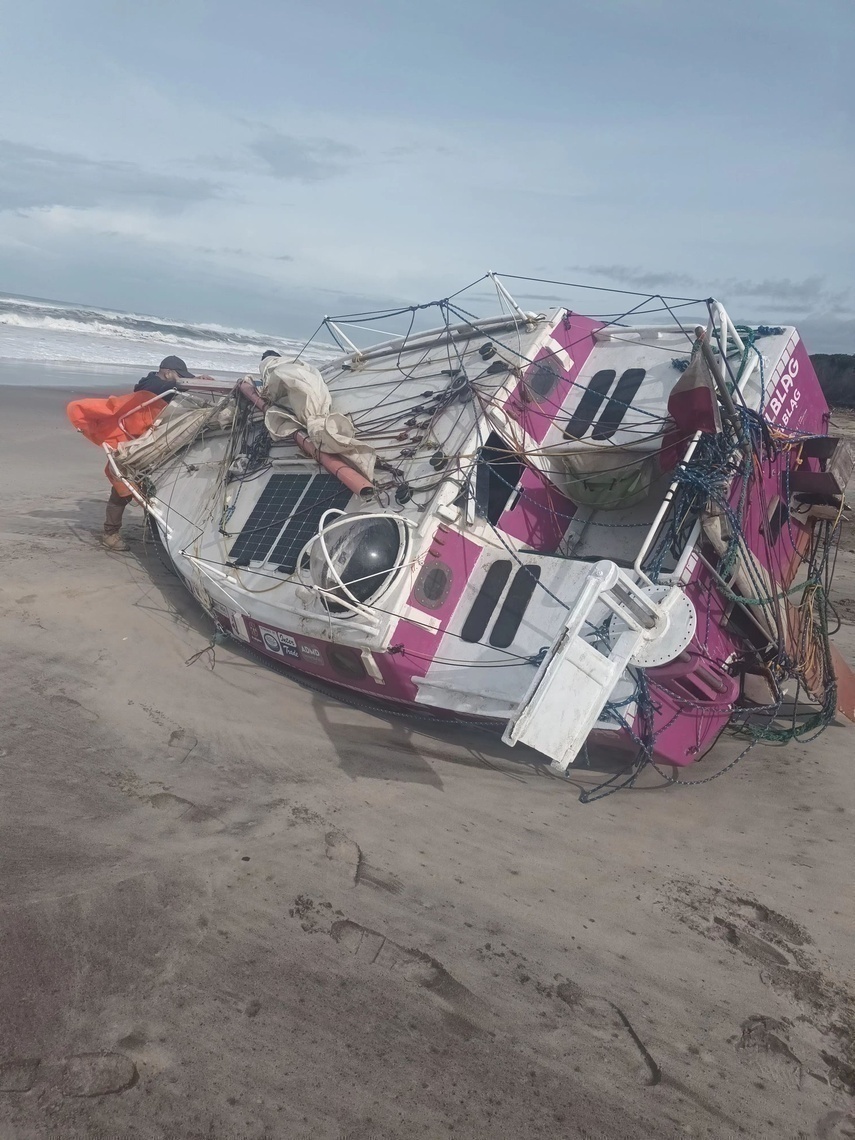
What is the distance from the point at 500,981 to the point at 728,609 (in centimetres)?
371

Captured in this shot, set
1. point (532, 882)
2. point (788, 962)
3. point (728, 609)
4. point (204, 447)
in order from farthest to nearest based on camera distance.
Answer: point (204, 447) → point (728, 609) → point (532, 882) → point (788, 962)

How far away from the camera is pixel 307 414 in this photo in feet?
24.8

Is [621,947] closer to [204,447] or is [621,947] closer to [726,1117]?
[726,1117]

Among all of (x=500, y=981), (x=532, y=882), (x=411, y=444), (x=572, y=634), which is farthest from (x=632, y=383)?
(x=500, y=981)

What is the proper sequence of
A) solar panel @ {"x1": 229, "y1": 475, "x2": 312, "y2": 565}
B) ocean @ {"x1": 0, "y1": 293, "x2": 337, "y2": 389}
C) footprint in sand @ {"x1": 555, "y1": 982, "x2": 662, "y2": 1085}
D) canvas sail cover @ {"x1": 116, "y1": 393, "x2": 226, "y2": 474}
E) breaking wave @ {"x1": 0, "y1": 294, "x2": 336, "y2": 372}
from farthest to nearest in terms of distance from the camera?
breaking wave @ {"x1": 0, "y1": 294, "x2": 336, "y2": 372} < ocean @ {"x1": 0, "y1": 293, "x2": 337, "y2": 389} < canvas sail cover @ {"x1": 116, "y1": 393, "x2": 226, "y2": 474} < solar panel @ {"x1": 229, "y1": 475, "x2": 312, "y2": 565} < footprint in sand @ {"x1": 555, "y1": 982, "x2": 662, "y2": 1085}

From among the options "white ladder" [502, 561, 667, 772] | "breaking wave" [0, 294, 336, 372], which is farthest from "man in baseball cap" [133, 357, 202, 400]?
"breaking wave" [0, 294, 336, 372]

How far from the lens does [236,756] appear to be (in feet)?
18.9

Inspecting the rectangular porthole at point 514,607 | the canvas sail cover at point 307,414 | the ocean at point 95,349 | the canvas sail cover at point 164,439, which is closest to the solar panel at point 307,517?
the canvas sail cover at point 307,414

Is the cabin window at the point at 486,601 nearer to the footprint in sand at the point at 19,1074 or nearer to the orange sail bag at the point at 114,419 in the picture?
the footprint in sand at the point at 19,1074

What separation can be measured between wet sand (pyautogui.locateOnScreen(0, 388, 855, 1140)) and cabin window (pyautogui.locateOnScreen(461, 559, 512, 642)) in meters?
0.90

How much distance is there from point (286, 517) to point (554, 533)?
2.65 metres

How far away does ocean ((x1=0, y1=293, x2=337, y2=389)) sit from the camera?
1046 inches

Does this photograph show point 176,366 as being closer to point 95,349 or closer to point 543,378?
point 543,378

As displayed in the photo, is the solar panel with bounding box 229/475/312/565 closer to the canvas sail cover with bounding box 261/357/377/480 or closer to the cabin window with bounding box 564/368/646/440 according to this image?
the canvas sail cover with bounding box 261/357/377/480
